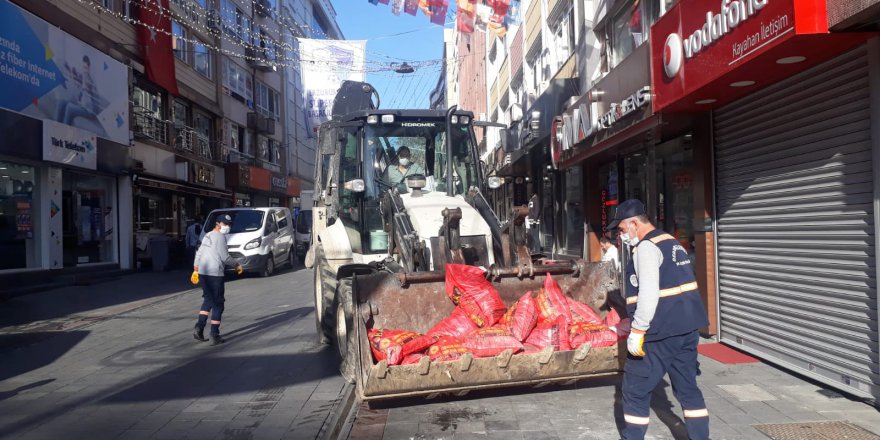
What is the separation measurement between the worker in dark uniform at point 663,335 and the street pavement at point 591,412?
79 centimetres

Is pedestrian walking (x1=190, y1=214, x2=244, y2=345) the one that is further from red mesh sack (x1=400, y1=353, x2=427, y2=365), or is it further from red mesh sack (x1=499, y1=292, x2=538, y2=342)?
red mesh sack (x1=499, y1=292, x2=538, y2=342)

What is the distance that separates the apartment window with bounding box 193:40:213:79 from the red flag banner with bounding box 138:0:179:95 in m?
2.86

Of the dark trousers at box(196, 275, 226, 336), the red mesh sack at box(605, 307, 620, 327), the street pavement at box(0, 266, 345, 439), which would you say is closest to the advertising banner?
the street pavement at box(0, 266, 345, 439)

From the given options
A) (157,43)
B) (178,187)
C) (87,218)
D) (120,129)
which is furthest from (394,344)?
(178,187)

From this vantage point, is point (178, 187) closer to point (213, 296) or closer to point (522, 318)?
point (213, 296)

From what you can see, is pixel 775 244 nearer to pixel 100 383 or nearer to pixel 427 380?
pixel 427 380

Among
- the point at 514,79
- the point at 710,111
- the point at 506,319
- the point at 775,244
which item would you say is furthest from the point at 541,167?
the point at 506,319

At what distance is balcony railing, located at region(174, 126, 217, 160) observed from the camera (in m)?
24.1

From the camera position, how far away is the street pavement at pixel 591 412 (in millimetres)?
4711

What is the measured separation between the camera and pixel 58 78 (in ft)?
50.8

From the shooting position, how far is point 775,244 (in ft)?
21.4

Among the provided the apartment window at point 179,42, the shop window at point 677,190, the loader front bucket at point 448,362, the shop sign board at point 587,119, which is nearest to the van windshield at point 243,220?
the apartment window at point 179,42

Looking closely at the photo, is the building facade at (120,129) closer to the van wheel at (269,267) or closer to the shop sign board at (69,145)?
the shop sign board at (69,145)

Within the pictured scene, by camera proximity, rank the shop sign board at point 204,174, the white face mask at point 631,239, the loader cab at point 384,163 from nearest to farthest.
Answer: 1. the white face mask at point 631,239
2. the loader cab at point 384,163
3. the shop sign board at point 204,174
